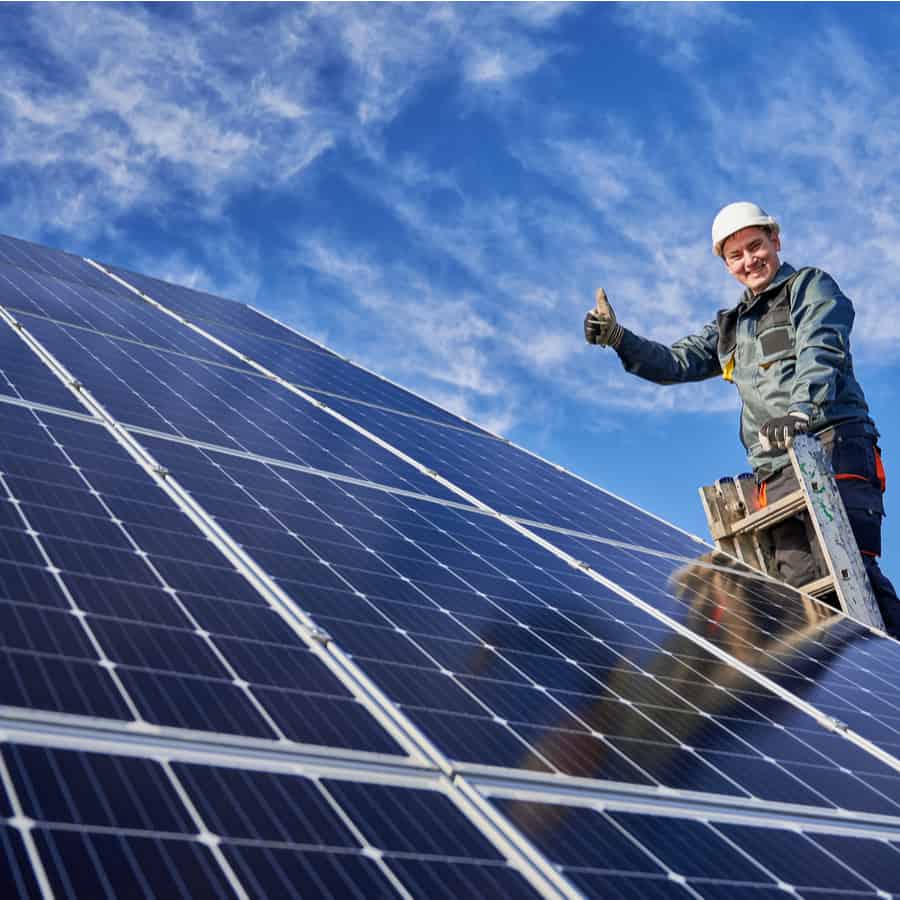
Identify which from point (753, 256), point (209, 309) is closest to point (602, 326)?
point (753, 256)

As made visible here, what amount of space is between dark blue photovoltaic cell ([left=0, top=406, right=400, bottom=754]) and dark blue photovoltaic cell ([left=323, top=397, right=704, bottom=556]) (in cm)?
503

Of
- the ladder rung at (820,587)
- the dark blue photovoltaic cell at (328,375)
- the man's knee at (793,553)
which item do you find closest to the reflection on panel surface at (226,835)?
the ladder rung at (820,587)

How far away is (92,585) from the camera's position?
5207mm

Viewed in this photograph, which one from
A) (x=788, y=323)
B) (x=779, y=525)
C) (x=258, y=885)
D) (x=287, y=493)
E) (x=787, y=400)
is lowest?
(x=258, y=885)

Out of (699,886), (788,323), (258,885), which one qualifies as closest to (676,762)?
(699,886)

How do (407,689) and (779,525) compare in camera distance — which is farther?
(779,525)

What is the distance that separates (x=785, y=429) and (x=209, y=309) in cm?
1053

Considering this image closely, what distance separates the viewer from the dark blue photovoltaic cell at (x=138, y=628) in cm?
432

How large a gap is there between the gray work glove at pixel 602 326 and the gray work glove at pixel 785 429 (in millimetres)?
3006

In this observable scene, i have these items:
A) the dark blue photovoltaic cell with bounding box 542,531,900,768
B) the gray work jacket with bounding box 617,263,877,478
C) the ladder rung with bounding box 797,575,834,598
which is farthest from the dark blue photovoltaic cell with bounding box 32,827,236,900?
the gray work jacket with bounding box 617,263,877,478

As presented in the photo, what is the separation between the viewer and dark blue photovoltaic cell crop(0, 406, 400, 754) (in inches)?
170

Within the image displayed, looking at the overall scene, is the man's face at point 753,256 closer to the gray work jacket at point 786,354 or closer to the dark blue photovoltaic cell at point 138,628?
the gray work jacket at point 786,354

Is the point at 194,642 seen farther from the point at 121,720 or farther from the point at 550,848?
the point at 550,848

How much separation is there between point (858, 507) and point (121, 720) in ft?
33.0
